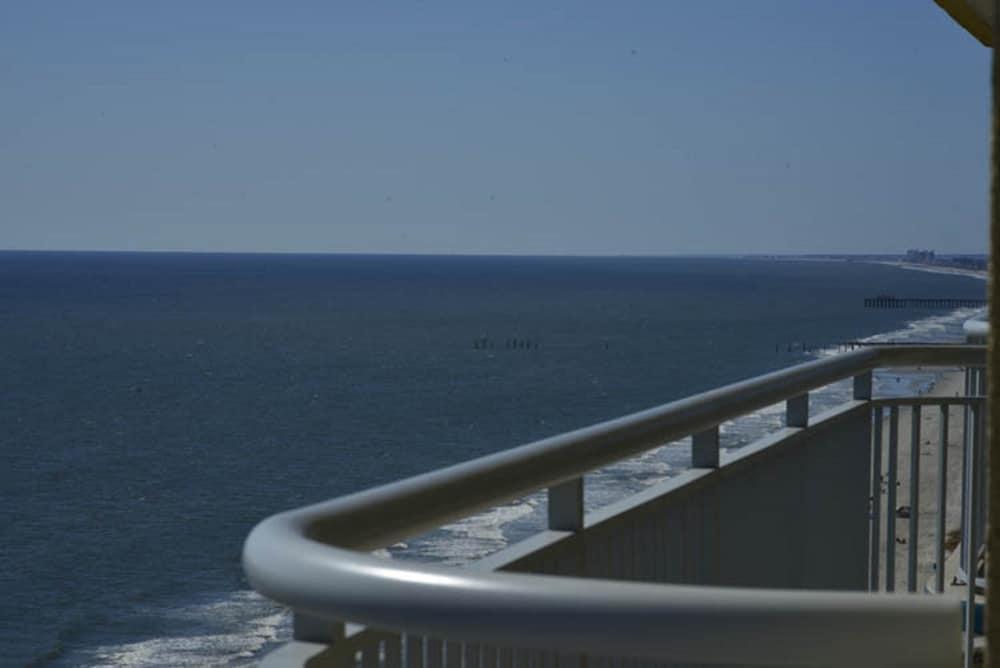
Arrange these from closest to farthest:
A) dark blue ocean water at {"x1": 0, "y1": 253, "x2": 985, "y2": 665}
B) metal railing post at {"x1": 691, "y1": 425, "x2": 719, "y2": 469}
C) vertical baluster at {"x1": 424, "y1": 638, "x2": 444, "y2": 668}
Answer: vertical baluster at {"x1": 424, "y1": 638, "x2": 444, "y2": 668}
metal railing post at {"x1": 691, "y1": 425, "x2": 719, "y2": 469}
dark blue ocean water at {"x1": 0, "y1": 253, "x2": 985, "y2": 665}

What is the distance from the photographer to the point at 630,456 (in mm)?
2879

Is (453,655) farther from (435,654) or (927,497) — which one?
(927,497)

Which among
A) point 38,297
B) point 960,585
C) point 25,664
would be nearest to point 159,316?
point 38,297

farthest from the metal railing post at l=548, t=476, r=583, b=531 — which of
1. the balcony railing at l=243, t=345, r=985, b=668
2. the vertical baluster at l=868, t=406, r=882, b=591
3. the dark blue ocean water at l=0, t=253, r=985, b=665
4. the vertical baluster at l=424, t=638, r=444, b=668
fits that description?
the dark blue ocean water at l=0, t=253, r=985, b=665

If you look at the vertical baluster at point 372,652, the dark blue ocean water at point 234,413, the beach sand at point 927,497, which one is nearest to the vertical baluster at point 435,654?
the vertical baluster at point 372,652

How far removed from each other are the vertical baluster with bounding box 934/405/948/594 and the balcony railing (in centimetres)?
1

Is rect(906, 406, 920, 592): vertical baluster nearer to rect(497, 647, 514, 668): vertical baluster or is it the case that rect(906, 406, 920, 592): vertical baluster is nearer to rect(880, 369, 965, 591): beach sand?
rect(497, 647, 514, 668): vertical baluster

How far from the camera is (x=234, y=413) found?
73.1 meters

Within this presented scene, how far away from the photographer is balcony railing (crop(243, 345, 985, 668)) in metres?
1.31

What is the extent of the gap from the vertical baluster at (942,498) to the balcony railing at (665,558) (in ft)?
0.04

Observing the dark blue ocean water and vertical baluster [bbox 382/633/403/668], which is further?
the dark blue ocean water

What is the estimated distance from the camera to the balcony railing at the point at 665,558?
131cm

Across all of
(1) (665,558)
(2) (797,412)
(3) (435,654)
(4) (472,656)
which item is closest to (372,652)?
(3) (435,654)

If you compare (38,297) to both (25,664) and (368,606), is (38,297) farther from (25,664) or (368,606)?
(368,606)
